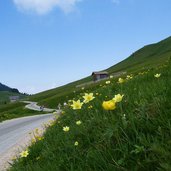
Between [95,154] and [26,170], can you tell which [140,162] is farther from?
[26,170]

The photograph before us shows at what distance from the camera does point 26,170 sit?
619cm

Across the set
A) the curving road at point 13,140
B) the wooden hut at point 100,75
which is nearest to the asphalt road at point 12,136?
the curving road at point 13,140

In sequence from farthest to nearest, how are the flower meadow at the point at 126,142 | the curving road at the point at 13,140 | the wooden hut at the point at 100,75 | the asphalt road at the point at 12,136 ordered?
the wooden hut at the point at 100,75 → the asphalt road at the point at 12,136 → the curving road at the point at 13,140 → the flower meadow at the point at 126,142

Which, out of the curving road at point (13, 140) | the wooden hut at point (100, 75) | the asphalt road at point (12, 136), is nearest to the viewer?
the curving road at point (13, 140)

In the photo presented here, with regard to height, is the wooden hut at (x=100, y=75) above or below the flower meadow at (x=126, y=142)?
above

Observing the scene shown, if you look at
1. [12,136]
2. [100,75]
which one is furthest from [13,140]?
Result: [100,75]

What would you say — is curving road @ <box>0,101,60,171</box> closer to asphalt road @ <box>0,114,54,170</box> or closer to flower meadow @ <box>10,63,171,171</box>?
asphalt road @ <box>0,114,54,170</box>

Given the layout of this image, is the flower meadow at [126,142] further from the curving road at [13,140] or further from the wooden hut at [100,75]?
the wooden hut at [100,75]

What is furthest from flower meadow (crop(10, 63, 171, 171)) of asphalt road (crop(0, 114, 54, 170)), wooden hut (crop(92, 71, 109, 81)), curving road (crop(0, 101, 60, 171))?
wooden hut (crop(92, 71, 109, 81))

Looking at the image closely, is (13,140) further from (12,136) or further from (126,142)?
(126,142)

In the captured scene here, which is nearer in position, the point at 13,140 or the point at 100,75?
the point at 13,140

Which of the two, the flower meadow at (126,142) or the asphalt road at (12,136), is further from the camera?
the asphalt road at (12,136)

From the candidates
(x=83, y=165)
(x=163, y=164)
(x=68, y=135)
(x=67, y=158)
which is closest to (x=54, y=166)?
(x=67, y=158)

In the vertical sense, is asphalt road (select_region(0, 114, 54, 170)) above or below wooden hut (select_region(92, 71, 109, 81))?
below
